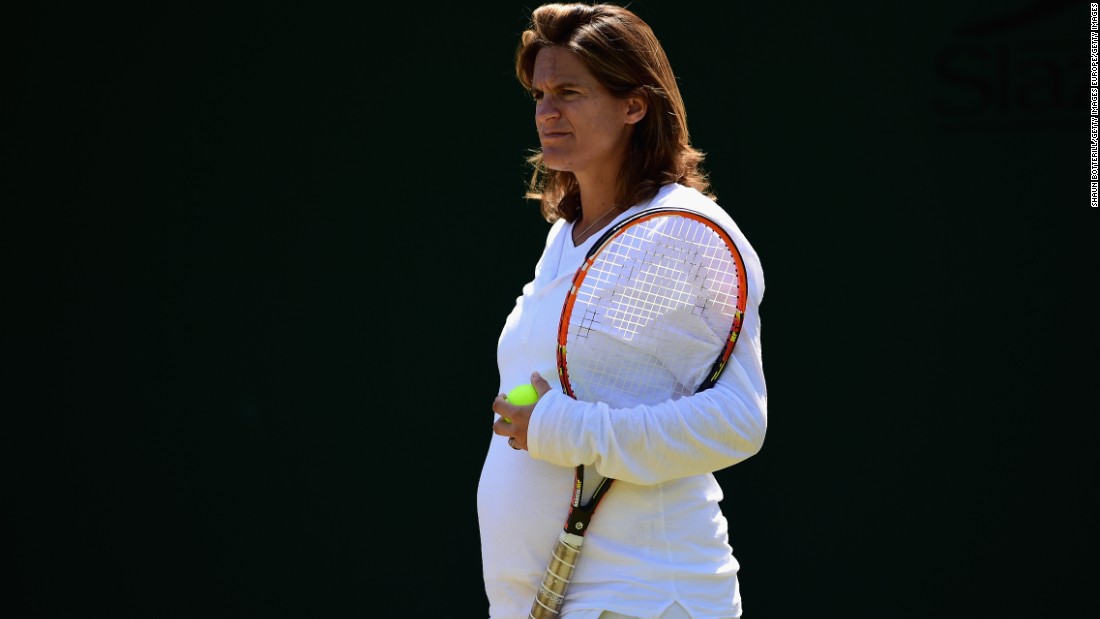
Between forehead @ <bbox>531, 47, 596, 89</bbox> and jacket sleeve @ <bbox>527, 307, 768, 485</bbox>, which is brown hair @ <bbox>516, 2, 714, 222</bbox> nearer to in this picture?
forehead @ <bbox>531, 47, 596, 89</bbox>

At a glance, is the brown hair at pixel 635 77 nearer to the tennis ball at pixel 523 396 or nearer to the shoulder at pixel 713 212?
the shoulder at pixel 713 212

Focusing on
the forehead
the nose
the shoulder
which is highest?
the forehead

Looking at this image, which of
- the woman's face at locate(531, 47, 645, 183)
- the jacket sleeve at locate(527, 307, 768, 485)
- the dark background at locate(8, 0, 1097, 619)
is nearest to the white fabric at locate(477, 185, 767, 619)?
the jacket sleeve at locate(527, 307, 768, 485)

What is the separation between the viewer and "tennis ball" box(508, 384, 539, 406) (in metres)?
1.95

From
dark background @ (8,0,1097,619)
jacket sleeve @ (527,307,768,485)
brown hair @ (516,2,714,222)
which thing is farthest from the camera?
dark background @ (8,0,1097,619)

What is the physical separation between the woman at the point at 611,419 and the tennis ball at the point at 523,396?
0.01 m

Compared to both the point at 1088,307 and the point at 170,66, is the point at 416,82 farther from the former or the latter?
the point at 1088,307

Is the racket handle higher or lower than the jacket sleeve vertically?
lower

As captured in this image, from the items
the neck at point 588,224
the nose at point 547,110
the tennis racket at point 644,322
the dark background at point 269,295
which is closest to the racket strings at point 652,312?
the tennis racket at point 644,322

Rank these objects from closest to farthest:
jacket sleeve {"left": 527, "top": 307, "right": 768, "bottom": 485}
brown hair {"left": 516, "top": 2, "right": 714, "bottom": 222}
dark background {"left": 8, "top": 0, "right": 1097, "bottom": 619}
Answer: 1. jacket sleeve {"left": 527, "top": 307, "right": 768, "bottom": 485}
2. brown hair {"left": 516, "top": 2, "right": 714, "bottom": 222}
3. dark background {"left": 8, "top": 0, "right": 1097, "bottom": 619}

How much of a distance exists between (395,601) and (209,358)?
0.86 m

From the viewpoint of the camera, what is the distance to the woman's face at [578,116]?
2.12 meters

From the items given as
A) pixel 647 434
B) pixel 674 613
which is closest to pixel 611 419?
pixel 647 434

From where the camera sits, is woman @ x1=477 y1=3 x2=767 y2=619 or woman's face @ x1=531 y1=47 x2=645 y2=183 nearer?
woman @ x1=477 y1=3 x2=767 y2=619
